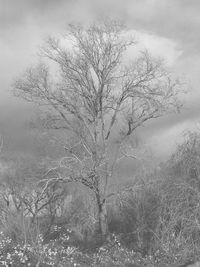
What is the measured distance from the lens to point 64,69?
107 feet

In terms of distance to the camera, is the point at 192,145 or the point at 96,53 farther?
the point at 96,53

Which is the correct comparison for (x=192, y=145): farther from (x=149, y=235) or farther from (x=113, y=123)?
(x=113, y=123)

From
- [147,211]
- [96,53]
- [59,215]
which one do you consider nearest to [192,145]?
[147,211]

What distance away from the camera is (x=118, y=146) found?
32.2 m

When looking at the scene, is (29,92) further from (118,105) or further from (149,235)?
(149,235)

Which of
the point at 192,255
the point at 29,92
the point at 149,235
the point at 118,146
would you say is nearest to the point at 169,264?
the point at 192,255

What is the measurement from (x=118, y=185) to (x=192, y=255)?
12.7 m

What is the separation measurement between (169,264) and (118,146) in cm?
1150

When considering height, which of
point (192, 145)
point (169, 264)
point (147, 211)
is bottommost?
point (169, 264)

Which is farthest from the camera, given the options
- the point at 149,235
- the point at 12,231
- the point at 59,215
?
the point at 59,215

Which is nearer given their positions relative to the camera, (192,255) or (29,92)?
(192,255)

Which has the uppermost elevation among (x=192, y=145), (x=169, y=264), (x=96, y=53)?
(x=96, y=53)

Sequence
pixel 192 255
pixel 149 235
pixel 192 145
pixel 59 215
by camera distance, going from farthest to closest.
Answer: pixel 59 215 < pixel 149 235 < pixel 192 145 < pixel 192 255

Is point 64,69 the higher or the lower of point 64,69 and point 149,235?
the higher
